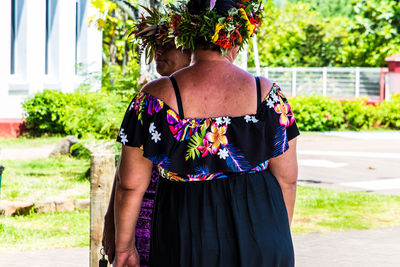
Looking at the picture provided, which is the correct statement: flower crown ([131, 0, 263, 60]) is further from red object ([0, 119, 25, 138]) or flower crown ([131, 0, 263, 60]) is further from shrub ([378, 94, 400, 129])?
shrub ([378, 94, 400, 129])

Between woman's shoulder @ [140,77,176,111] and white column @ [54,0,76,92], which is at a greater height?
white column @ [54,0,76,92]

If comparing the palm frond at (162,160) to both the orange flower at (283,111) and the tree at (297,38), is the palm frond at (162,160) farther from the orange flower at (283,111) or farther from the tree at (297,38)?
the tree at (297,38)

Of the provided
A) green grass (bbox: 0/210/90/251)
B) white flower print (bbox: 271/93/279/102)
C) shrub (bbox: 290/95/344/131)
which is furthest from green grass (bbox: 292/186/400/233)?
shrub (bbox: 290/95/344/131)

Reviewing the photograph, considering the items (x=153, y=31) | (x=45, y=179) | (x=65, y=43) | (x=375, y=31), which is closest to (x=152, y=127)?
(x=153, y=31)

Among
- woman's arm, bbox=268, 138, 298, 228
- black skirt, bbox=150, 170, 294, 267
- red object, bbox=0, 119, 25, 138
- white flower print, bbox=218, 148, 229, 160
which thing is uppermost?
white flower print, bbox=218, 148, 229, 160

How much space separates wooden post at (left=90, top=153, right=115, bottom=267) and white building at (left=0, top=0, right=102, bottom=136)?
13.0 meters

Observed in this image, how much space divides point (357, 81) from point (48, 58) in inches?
433

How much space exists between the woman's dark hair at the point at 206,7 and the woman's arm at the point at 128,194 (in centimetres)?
50

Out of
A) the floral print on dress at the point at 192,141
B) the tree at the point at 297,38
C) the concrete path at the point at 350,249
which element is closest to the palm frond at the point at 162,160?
the floral print on dress at the point at 192,141

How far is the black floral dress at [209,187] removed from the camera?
2896mm

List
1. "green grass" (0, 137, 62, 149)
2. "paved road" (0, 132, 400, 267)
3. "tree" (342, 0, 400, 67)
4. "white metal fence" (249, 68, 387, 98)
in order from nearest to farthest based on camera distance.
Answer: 1. "paved road" (0, 132, 400, 267)
2. "green grass" (0, 137, 62, 149)
3. "white metal fence" (249, 68, 387, 98)
4. "tree" (342, 0, 400, 67)

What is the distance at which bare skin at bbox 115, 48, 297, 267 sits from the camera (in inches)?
116

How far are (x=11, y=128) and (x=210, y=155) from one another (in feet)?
51.6

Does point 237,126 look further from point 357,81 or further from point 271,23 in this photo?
point 271,23
